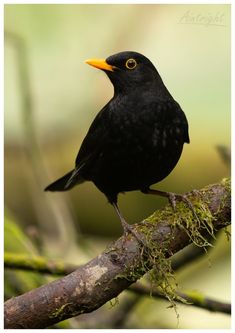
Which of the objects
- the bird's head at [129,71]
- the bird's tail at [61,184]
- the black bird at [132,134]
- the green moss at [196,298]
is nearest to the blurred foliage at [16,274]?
the bird's tail at [61,184]

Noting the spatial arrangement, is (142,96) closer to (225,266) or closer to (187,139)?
(187,139)

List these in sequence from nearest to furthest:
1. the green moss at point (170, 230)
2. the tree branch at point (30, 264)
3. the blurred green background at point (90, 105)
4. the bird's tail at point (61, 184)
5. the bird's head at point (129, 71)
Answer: the green moss at point (170, 230) → the tree branch at point (30, 264) → the bird's head at point (129, 71) → the bird's tail at point (61, 184) → the blurred green background at point (90, 105)

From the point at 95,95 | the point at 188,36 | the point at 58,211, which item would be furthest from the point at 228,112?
the point at 58,211

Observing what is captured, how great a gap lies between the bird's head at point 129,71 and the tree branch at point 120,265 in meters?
0.91

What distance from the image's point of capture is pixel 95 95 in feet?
19.2

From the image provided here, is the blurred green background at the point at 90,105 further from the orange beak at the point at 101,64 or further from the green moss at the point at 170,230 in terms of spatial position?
the green moss at the point at 170,230

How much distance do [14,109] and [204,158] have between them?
1.80 meters

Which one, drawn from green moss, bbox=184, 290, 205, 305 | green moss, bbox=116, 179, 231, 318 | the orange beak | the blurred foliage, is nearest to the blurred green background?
the blurred foliage

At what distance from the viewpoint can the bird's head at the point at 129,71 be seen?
4121 millimetres

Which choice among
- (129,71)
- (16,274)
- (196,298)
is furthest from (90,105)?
(196,298)

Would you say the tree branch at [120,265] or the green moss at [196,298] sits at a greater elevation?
the tree branch at [120,265]

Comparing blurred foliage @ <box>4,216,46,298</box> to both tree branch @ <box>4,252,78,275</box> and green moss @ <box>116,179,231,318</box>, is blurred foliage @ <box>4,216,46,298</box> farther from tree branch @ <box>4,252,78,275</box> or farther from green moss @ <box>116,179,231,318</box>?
green moss @ <box>116,179,231,318</box>

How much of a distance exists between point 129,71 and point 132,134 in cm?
52

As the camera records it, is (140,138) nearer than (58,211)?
Yes
